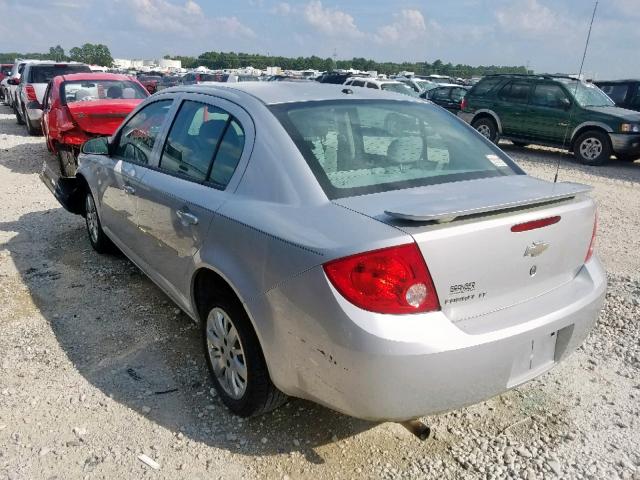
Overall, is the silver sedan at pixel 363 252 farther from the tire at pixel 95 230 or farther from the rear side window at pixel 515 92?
the rear side window at pixel 515 92

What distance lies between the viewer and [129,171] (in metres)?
3.90

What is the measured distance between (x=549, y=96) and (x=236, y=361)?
38.2 ft

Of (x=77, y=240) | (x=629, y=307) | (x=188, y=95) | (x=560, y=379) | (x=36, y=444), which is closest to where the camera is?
(x=36, y=444)

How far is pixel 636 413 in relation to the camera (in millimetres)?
2971

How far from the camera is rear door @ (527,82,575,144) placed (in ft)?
39.1

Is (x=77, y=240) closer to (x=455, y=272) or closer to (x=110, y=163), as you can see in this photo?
(x=110, y=163)

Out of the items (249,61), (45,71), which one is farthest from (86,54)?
(45,71)

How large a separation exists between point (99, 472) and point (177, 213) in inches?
53.8

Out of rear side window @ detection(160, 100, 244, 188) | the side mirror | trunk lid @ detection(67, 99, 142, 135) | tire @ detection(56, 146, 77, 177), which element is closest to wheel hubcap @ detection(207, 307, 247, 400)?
rear side window @ detection(160, 100, 244, 188)

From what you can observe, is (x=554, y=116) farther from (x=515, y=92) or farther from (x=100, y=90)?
(x=100, y=90)

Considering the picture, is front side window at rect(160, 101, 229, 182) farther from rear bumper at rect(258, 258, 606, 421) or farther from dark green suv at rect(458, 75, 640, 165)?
dark green suv at rect(458, 75, 640, 165)

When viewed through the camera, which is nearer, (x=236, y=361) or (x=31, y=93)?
(x=236, y=361)

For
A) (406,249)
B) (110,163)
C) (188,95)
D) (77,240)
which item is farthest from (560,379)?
(77,240)

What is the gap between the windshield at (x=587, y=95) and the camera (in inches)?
466
